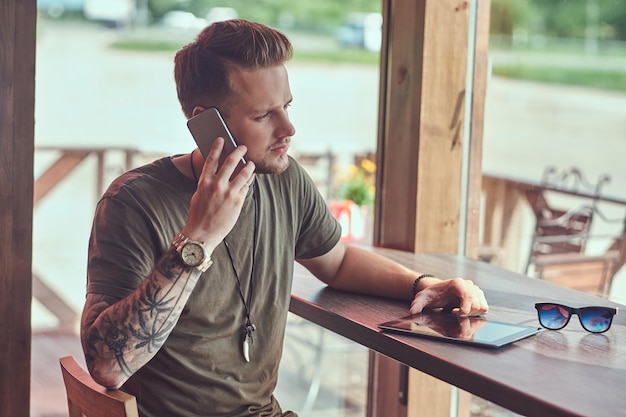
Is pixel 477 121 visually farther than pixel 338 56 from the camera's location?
No

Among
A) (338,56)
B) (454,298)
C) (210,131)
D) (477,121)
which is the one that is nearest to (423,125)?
(477,121)

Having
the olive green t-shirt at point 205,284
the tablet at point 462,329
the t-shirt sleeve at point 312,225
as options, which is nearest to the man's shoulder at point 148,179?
the olive green t-shirt at point 205,284

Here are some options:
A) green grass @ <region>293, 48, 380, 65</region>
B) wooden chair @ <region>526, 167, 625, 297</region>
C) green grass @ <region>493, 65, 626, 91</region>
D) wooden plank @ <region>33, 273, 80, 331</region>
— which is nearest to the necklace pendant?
wooden chair @ <region>526, 167, 625, 297</region>

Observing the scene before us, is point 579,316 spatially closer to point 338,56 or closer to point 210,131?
point 210,131

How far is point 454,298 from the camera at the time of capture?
5.53ft

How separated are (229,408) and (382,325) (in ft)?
1.08

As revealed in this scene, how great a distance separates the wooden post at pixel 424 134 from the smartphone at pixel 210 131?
0.77 meters

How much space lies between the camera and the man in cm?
144

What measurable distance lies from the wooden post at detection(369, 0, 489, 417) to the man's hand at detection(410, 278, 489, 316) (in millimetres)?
554

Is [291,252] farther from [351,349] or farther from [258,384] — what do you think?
[351,349]

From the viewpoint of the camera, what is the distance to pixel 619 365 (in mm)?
1376

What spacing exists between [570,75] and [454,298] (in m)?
1.65

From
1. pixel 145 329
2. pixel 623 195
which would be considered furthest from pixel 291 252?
pixel 623 195

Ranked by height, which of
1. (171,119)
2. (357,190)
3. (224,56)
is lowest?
(357,190)
